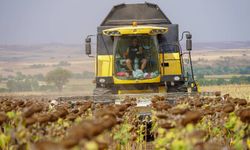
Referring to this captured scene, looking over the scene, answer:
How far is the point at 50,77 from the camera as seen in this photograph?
110m

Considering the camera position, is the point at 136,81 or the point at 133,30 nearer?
the point at 136,81

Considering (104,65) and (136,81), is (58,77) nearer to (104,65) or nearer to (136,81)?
(104,65)

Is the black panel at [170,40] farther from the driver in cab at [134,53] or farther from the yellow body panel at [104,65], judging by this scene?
the yellow body panel at [104,65]

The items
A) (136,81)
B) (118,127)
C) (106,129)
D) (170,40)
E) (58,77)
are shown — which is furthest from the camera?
(58,77)

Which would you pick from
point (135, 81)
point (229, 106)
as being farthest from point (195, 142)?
point (135, 81)

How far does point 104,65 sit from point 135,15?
1.98 m

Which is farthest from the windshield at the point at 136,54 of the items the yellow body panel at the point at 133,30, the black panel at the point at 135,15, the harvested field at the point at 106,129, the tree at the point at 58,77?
the tree at the point at 58,77

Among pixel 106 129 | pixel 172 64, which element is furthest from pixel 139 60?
pixel 106 129

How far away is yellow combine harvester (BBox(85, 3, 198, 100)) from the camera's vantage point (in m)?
17.9

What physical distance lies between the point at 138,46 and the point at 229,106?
992 cm

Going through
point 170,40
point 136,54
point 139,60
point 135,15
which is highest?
point 135,15

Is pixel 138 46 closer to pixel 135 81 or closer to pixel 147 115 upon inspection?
pixel 135 81

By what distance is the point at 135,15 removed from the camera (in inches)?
774

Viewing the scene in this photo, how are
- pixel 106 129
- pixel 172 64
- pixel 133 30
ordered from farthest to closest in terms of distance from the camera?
1. pixel 172 64
2. pixel 133 30
3. pixel 106 129
